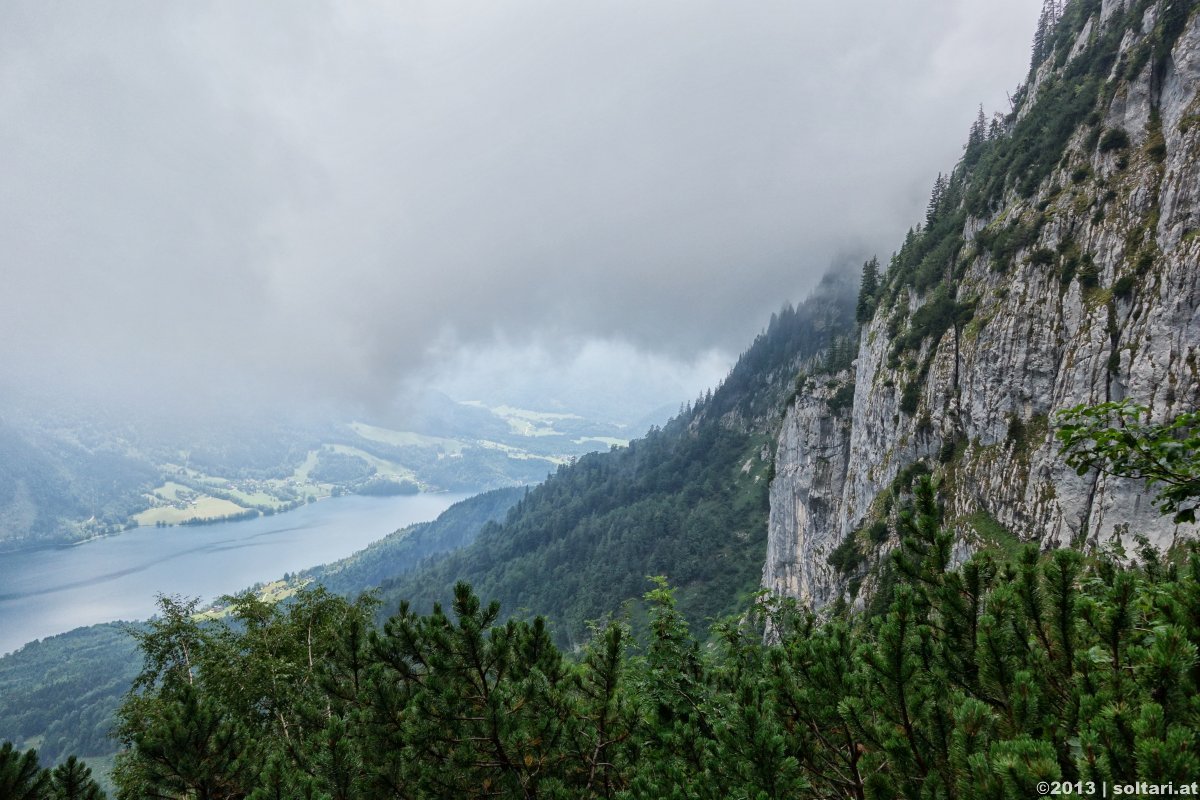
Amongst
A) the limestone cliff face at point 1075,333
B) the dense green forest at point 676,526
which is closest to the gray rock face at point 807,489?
the limestone cliff face at point 1075,333

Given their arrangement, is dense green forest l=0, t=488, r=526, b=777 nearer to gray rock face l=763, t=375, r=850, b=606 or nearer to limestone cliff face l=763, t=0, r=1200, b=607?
gray rock face l=763, t=375, r=850, b=606

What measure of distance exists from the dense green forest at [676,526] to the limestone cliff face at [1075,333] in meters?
61.9

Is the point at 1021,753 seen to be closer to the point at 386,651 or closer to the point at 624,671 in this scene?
the point at 624,671

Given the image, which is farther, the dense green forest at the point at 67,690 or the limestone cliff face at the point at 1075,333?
the dense green forest at the point at 67,690

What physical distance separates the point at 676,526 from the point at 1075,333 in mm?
117391

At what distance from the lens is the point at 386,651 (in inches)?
296

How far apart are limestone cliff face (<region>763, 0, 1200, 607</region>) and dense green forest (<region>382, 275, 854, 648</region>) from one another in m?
61.9

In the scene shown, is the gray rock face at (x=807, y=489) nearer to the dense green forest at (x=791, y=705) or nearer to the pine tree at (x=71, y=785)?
the dense green forest at (x=791, y=705)

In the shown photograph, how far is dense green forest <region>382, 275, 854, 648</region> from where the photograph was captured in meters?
123

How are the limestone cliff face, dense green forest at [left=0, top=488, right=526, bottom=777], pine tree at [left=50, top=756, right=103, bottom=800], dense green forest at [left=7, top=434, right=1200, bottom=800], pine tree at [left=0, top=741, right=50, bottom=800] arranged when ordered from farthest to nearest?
dense green forest at [left=0, top=488, right=526, bottom=777]
the limestone cliff face
pine tree at [left=50, top=756, right=103, bottom=800]
pine tree at [left=0, top=741, right=50, bottom=800]
dense green forest at [left=7, top=434, right=1200, bottom=800]

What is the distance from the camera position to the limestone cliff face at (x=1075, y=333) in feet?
91.2

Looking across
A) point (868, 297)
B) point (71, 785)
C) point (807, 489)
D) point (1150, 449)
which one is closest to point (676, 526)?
point (807, 489)

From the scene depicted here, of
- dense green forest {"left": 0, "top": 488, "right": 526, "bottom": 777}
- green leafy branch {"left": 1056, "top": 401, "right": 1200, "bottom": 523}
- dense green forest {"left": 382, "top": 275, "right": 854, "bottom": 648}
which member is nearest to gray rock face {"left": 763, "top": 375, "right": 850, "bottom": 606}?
dense green forest {"left": 382, "top": 275, "right": 854, "bottom": 648}

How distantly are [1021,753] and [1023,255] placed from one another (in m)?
52.0
